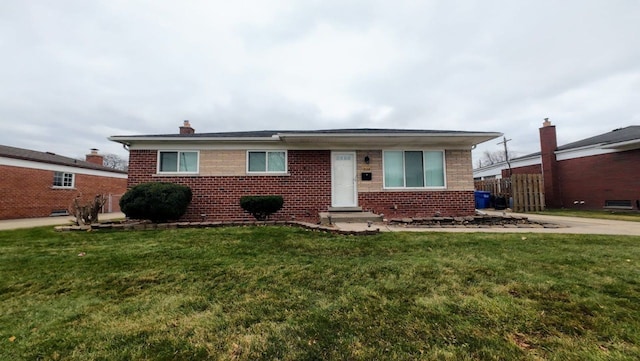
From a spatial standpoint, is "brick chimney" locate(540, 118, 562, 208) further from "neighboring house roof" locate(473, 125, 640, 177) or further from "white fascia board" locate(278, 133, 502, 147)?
"white fascia board" locate(278, 133, 502, 147)

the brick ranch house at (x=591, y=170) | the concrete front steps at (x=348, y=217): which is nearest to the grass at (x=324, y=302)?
the concrete front steps at (x=348, y=217)

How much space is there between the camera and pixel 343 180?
9.95 metres

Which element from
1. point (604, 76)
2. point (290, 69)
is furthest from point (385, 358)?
point (604, 76)

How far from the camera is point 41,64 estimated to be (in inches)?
536

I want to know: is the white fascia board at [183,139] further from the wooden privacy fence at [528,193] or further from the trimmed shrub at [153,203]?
the wooden privacy fence at [528,193]

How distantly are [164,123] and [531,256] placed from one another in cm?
3502

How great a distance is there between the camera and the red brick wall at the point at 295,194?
965cm

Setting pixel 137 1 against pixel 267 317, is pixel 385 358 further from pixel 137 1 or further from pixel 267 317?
pixel 137 1

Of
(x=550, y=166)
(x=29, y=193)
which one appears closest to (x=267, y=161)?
(x=29, y=193)

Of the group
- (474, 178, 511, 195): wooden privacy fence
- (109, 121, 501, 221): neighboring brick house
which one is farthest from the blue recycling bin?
(109, 121, 501, 221): neighboring brick house

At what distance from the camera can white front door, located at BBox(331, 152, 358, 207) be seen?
32.5 ft

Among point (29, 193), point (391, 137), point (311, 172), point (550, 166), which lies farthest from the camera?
point (550, 166)

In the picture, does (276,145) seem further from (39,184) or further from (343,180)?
(39,184)

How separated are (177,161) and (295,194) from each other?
452 centimetres
